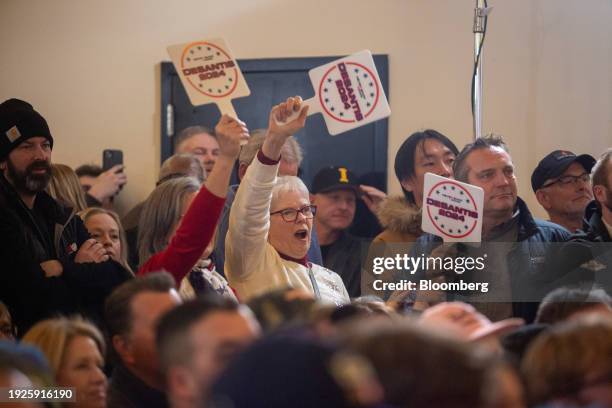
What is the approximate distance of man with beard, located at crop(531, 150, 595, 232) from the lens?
5.11 m

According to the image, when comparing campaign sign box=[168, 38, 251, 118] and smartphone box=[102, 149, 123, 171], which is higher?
campaign sign box=[168, 38, 251, 118]

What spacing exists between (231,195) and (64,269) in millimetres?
1373

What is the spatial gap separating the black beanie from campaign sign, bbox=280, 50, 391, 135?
1074 mm

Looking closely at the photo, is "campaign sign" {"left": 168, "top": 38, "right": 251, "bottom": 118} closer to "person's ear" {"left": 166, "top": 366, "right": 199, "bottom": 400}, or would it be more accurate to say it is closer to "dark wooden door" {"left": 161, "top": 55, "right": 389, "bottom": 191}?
"person's ear" {"left": 166, "top": 366, "right": 199, "bottom": 400}

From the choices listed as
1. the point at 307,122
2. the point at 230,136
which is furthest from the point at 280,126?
the point at 307,122

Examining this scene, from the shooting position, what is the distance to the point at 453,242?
4.18 m

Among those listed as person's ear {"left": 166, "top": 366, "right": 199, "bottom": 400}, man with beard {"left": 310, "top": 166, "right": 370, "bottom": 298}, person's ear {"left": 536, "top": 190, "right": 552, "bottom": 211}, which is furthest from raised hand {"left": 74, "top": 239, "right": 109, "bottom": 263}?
person's ear {"left": 536, "top": 190, "right": 552, "bottom": 211}

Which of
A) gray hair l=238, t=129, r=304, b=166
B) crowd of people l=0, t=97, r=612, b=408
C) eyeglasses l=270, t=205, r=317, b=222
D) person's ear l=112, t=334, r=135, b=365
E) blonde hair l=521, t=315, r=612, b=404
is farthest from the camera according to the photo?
gray hair l=238, t=129, r=304, b=166

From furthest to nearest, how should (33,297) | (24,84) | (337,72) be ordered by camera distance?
(24,84), (337,72), (33,297)

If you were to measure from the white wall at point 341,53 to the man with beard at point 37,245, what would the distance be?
2.68 metres

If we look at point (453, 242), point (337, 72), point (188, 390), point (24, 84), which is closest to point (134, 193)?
point (24, 84)

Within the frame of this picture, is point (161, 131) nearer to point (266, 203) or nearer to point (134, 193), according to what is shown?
point (134, 193)

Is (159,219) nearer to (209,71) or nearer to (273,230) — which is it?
(273,230)

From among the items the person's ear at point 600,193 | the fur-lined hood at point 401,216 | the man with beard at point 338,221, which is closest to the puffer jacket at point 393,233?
the fur-lined hood at point 401,216
